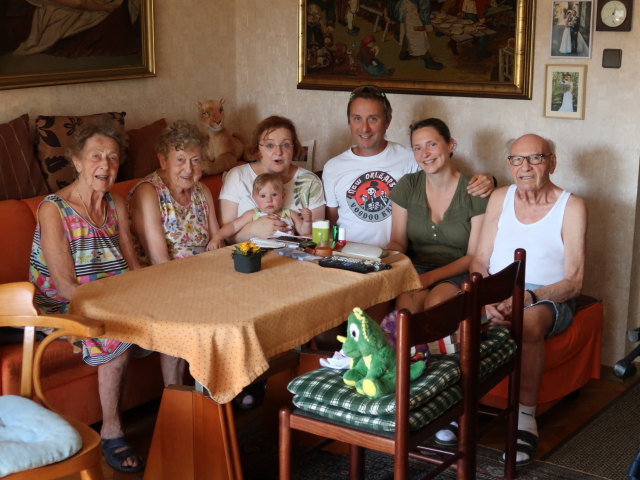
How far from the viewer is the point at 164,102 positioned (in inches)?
182

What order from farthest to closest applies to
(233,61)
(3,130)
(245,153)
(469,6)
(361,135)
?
(233,61) < (245,153) < (469,6) < (361,135) < (3,130)

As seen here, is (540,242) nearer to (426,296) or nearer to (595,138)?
(426,296)

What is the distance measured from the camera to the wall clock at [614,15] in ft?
12.5

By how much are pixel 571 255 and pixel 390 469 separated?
3.51 ft

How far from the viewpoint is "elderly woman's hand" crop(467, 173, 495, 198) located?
3.69 meters

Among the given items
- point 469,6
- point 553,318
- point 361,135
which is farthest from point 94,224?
point 469,6

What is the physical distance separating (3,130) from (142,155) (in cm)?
65

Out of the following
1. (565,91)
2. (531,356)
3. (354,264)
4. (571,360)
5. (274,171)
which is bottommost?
(571,360)

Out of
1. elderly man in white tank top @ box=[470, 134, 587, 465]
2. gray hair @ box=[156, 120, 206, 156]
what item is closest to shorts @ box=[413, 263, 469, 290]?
elderly man in white tank top @ box=[470, 134, 587, 465]

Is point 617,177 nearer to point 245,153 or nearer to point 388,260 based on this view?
point 388,260

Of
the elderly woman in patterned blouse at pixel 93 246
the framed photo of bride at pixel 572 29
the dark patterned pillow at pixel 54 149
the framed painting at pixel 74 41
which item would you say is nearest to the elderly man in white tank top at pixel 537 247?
the framed photo of bride at pixel 572 29

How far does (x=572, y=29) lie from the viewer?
395 centimetres

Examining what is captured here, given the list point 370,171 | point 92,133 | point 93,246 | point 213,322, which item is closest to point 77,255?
point 93,246

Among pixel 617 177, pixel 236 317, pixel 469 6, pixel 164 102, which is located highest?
pixel 469 6
